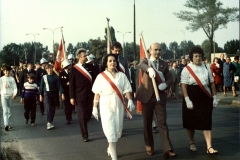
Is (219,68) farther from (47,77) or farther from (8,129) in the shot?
(8,129)

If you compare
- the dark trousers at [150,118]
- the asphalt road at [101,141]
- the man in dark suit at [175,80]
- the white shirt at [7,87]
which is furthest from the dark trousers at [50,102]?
the man in dark suit at [175,80]

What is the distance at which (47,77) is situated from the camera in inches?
470

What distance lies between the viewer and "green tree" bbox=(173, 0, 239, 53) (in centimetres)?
4216

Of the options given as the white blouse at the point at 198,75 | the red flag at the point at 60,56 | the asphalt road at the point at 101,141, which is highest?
the red flag at the point at 60,56

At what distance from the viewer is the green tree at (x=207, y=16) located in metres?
42.2

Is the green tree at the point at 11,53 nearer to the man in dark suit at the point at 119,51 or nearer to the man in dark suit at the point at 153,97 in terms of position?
the man in dark suit at the point at 119,51

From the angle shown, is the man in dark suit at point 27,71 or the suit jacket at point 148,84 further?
the man in dark suit at point 27,71

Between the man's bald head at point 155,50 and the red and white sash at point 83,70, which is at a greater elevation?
the man's bald head at point 155,50

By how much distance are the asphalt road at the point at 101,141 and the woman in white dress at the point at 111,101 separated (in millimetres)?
677

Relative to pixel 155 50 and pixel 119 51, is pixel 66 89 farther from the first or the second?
pixel 155 50

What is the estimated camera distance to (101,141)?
352 inches

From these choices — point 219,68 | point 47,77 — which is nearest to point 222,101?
point 219,68

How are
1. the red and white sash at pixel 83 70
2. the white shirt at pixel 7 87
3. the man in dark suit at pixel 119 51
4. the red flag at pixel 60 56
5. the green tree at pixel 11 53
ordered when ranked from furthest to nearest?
the green tree at pixel 11 53
the red flag at pixel 60 56
the white shirt at pixel 7 87
the red and white sash at pixel 83 70
the man in dark suit at pixel 119 51

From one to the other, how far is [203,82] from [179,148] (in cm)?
144
